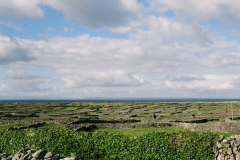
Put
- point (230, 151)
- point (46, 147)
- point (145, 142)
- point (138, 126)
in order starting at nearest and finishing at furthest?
point (230, 151) < point (145, 142) < point (46, 147) < point (138, 126)

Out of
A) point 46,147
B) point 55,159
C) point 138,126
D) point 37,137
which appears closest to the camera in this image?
point 55,159

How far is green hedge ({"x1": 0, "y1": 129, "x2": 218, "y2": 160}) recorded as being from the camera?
1638 cm

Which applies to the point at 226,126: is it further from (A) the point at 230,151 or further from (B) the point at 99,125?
(B) the point at 99,125

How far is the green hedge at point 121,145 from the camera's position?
53.7 ft

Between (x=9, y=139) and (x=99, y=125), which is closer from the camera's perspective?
(x=9, y=139)

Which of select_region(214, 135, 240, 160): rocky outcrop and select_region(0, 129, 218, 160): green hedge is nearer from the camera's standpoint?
select_region(214, 135, 240, 160): rocky outcrop

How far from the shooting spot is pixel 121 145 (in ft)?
56.8

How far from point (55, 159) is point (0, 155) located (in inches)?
305

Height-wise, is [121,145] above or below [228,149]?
below

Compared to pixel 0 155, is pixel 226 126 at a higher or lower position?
higher

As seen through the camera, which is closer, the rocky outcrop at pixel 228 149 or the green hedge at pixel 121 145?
the rocky outcrop at pixel 228 149

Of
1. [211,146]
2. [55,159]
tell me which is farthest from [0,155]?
[211,146]

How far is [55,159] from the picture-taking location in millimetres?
14773

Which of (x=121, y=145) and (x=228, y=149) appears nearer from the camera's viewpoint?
(x=228, y=149)
